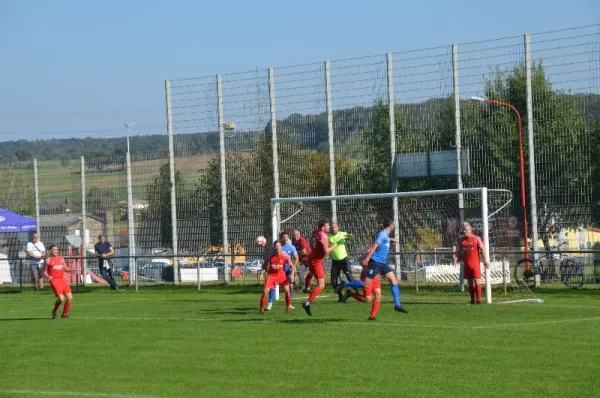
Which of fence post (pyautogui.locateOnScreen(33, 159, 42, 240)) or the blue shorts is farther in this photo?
fence post (pyautogui.locateOnScreen(33, 159, 42, 240))

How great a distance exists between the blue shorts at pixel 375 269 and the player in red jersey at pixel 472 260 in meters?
4.84

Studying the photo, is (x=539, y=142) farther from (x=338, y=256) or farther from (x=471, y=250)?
(x=338, y=256)

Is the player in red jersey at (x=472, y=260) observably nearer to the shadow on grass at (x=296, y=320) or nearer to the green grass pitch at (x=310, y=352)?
the green grass pitch at (x=310, y=352)

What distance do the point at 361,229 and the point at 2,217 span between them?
56.5 ft

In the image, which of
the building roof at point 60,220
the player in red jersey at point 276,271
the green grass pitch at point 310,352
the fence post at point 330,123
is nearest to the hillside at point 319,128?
the fence post at point 330,123

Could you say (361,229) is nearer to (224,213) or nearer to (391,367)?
(224,213)

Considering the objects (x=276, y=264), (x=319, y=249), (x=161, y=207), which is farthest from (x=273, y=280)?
(x=161, y=207)

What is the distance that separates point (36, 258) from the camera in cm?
4034

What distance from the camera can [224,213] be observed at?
126 ft

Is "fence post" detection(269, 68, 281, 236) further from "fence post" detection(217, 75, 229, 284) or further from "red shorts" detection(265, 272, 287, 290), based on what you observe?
"red shorts" detection(265, 272, 287, 290)

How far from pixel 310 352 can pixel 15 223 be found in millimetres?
29192

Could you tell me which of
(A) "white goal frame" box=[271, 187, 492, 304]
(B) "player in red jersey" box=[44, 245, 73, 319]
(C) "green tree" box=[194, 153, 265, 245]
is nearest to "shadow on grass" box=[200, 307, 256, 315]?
(B) "player in red jersey" box=[44, 245, 73, 319]

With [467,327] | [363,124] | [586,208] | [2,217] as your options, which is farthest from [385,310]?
[2,217]

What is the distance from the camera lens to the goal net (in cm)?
2959
